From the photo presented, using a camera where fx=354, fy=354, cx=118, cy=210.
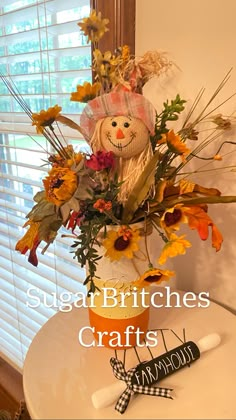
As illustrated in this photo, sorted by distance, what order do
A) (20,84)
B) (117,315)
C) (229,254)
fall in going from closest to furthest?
(117,315) < (229,254) < (20,84)

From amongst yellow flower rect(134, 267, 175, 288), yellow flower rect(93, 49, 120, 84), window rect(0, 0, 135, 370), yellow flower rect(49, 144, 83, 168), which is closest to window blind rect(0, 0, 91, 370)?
window rect(0, 0, 135, 370)

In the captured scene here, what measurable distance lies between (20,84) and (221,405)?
1.07 metres

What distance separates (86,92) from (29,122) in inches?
23.6

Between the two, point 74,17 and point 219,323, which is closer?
point 219,323

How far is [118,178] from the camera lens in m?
0.65

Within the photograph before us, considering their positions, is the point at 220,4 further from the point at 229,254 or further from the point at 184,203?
the point at 229,254

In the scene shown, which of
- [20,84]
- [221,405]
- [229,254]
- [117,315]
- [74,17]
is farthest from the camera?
[20,84]

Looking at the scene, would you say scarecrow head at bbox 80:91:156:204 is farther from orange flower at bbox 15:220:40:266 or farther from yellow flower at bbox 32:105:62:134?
orange flower at bbox 15:220:40:266

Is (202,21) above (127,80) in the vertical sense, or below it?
above

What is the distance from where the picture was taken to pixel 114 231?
607 mm

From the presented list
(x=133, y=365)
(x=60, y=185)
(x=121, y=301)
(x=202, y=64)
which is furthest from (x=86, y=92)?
(x=133, y=365)

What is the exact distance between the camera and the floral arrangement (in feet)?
1.94

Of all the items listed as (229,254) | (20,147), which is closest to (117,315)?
(229,254)

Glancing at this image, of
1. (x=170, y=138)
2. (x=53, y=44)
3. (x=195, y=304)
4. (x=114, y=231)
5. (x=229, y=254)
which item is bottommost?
(x=195, y=304)
